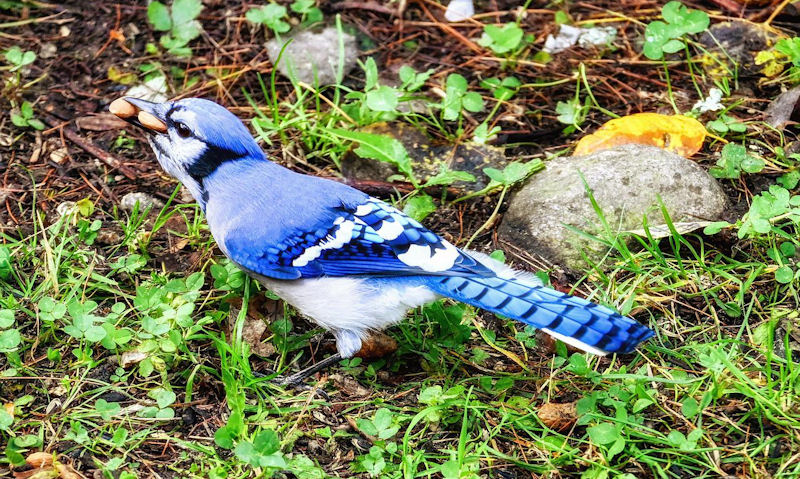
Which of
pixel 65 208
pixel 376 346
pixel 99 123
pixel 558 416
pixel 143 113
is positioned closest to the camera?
pixel 558 416

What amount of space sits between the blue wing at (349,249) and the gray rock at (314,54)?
1439 millimetres

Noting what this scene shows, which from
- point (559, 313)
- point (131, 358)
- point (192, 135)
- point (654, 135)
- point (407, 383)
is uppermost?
point (192, 135)

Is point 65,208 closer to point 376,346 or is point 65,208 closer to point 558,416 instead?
point 376,346

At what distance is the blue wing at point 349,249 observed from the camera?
3.20 meters

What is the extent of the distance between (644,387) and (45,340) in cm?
209

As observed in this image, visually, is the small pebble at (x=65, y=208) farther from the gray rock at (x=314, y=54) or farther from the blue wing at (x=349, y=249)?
the gray rock at (x=314, y=54)

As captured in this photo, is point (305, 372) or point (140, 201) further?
point (140, 201)

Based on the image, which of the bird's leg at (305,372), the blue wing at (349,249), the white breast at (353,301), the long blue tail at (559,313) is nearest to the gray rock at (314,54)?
the blue wing at (349,249)

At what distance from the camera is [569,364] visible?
316cm

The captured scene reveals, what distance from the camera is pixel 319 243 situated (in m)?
3.27

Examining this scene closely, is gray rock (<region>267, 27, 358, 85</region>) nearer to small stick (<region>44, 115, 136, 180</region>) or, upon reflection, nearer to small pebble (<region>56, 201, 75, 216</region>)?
small stick (<region>44, 115, 136, 180</region>)

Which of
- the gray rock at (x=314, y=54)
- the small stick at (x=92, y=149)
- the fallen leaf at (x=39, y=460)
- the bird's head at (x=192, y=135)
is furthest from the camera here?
the gray rock at (x=314, y=54)

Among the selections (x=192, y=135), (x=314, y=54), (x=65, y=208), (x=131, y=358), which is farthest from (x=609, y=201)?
(x=65, y=208)

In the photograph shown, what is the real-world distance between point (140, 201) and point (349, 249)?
1.23 meters
